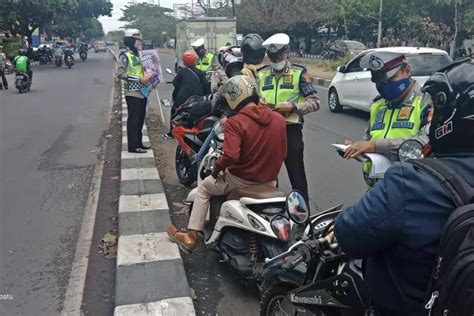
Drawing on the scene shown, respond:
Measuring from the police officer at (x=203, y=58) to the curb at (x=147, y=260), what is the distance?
3579 mm

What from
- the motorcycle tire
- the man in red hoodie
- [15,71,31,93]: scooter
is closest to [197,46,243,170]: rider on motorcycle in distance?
the man in red hoodie

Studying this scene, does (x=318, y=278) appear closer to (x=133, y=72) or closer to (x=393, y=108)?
(x=393, y=108)

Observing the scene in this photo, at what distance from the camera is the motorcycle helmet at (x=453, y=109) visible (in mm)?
1505

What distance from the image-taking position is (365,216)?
5.30ft

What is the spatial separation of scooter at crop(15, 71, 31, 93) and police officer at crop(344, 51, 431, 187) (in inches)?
607

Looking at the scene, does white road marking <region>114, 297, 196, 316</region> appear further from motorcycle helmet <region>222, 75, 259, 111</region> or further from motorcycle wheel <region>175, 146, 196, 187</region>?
motorcycle wheel <region>175, 146, 196, 187</region>

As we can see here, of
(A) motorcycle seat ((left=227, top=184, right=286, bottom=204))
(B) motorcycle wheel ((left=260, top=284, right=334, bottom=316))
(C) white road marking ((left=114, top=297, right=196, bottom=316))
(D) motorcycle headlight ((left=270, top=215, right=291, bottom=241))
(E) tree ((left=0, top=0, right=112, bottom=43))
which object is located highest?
(E) tree ((left=0, top=0, right=112, bottom=43))

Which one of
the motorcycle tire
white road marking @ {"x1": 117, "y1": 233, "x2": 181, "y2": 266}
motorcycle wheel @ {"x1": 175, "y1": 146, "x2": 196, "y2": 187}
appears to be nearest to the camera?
the motorcycle tire

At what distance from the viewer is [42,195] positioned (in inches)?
227

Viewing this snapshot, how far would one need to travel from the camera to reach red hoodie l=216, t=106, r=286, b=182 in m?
3.42

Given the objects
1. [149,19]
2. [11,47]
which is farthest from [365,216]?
[149,19]

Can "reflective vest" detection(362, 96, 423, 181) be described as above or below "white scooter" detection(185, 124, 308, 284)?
above

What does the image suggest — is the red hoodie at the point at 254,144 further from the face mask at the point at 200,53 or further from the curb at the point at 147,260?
the face mask at the point at 200,53

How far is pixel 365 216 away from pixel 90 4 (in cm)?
4997
